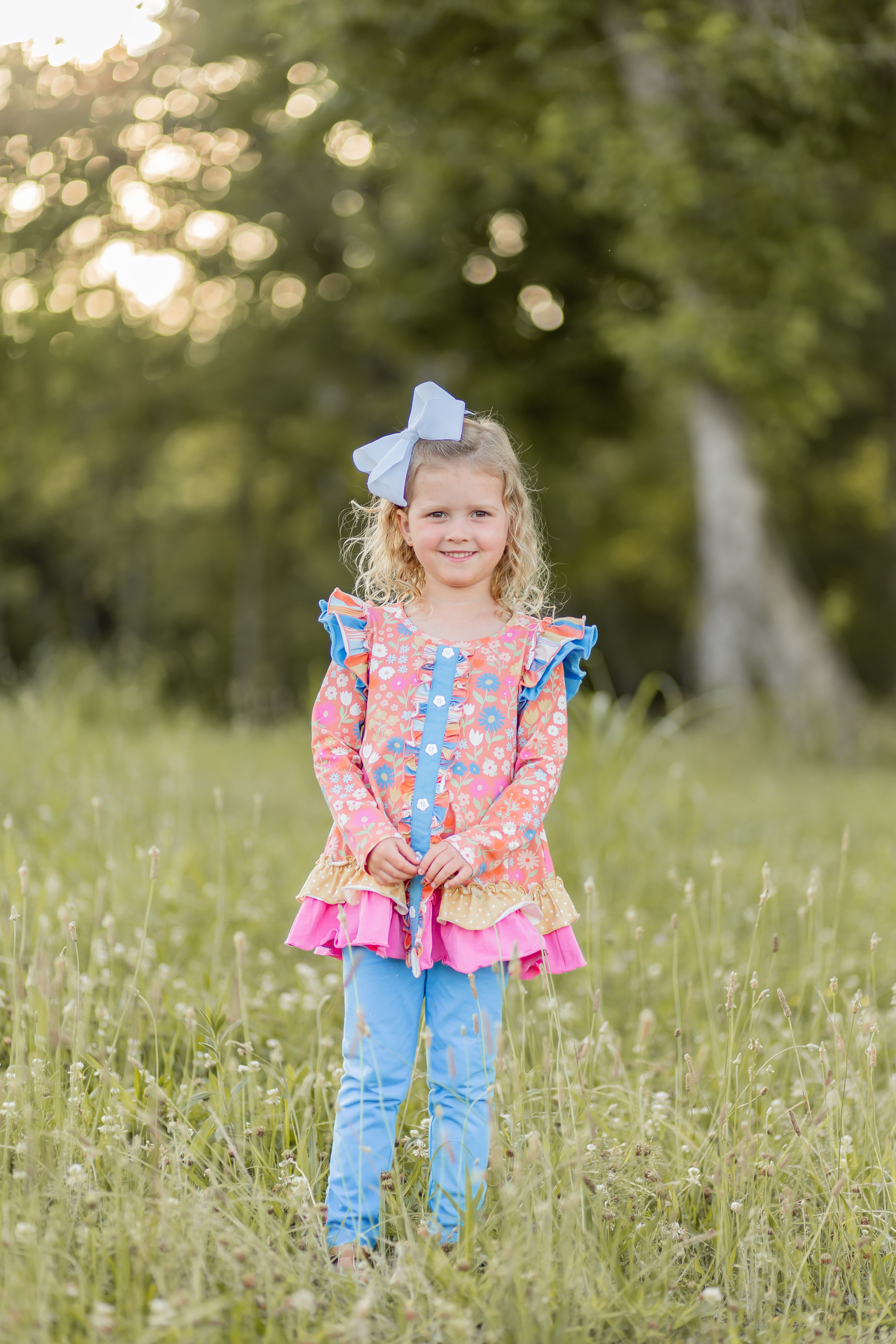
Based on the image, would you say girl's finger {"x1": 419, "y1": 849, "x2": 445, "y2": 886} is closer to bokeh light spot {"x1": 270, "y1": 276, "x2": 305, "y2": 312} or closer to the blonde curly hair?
the blonde curly hair

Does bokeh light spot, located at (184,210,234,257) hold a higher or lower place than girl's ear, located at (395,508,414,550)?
higher

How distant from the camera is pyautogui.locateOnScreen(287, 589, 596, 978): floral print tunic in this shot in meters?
2.50

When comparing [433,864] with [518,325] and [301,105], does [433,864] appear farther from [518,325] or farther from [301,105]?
[518,325]

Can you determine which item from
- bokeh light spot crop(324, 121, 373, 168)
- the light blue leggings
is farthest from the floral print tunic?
bokeh light spot crop(324, 121, 373, 168)

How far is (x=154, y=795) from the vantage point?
6.24 m

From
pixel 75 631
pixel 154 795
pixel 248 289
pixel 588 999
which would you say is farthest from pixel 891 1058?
pixel 75 631

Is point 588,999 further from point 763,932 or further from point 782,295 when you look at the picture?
point 782,295

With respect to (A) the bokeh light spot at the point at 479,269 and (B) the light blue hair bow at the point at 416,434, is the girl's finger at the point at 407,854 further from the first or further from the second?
(A) the bokeh light spot at the point at 479,269

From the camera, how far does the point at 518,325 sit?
17.8 metres

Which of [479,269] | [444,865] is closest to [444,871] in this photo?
[444,865]

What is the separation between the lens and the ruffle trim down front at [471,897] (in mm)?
2479

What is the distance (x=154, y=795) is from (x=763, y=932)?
3095 mm

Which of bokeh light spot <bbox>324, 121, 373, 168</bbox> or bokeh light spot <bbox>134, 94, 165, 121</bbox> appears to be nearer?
bokeh light spot <bbox>134, 94, 165, 121</bbox>

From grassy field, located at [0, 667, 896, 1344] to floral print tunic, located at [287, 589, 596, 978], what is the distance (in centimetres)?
27
